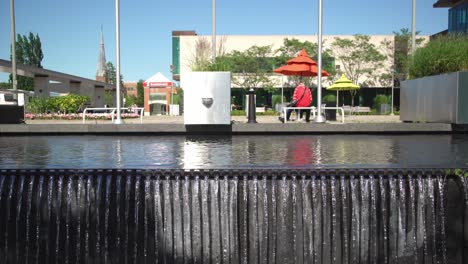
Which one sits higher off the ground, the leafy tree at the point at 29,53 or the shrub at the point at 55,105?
the leafy tree at the point at 29,53

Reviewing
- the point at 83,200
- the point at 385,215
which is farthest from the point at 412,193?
the point at 83,200

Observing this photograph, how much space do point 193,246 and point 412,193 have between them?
2.44m

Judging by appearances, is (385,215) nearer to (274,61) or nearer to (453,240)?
(453,240)

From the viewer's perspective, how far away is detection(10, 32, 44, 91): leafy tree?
8669 cm

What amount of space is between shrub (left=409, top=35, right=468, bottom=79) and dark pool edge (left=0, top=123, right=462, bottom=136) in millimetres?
2132

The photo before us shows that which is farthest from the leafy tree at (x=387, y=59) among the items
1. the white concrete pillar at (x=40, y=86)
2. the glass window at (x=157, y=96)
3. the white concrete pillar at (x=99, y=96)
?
the white concrete pillar at (x=99, y=96)

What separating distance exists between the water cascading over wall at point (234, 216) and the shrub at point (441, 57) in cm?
1017

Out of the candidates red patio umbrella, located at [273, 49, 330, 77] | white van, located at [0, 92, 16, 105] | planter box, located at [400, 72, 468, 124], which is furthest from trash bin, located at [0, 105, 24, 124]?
planter box, located at [400, 72, 468, 124]

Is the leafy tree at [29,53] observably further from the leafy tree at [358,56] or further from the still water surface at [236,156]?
the still water surface at [236,156]

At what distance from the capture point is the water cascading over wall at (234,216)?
5.15 metres

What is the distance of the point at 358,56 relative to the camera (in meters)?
54.2

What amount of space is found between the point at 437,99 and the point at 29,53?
88.2 m

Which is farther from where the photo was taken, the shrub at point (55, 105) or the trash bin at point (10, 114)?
the shrub at point (55, 105)

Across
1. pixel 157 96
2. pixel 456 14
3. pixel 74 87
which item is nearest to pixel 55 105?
pixel 456 14
